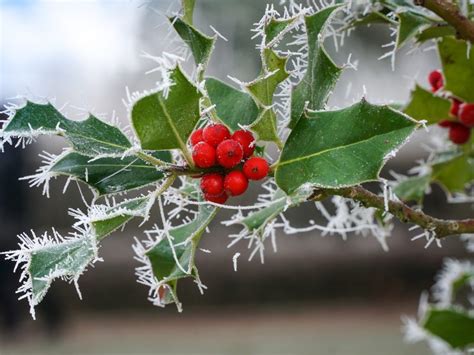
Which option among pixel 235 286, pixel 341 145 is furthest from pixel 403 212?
pixel 235 286

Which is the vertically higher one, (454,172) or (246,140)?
(246,140)

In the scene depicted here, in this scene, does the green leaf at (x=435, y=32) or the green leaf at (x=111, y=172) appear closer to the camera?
the green leaf at (x=111, y=172)

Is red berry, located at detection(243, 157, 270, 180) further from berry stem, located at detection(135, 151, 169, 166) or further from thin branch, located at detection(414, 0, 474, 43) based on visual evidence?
thin branch, located at detection(414, 0, 474, 43)

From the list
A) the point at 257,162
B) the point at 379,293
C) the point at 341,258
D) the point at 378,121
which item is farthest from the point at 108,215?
the point at 379,293

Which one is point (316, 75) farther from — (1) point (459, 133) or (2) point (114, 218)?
(1) point (459, 133)

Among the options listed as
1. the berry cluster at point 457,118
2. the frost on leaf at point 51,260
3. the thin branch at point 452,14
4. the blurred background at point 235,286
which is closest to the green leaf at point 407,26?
the thin branch at point 452,14

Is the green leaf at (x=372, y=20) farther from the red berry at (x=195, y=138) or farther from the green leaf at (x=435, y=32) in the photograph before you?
the red berry at (x=195, y=138)

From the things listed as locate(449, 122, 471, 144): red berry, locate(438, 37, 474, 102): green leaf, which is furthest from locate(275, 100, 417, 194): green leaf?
locate(449, 122, 471, 144): red berry
